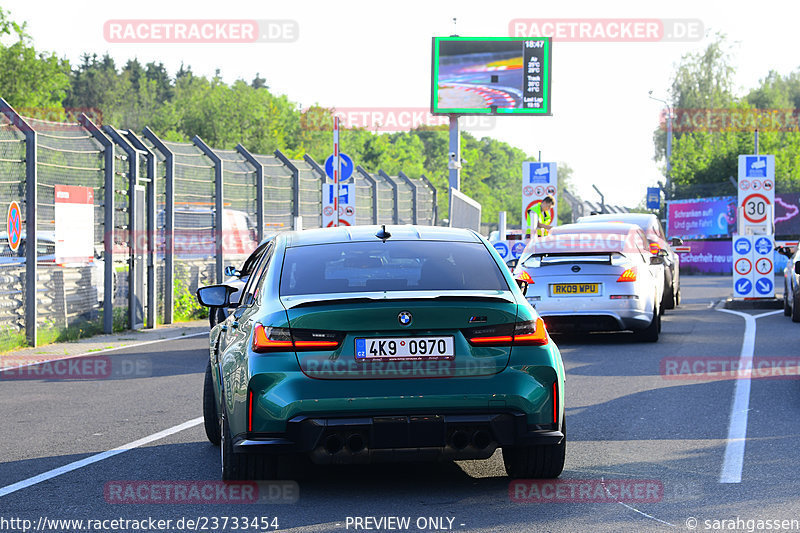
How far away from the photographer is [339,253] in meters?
Result: 6.86

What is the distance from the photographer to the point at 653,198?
2250 inches

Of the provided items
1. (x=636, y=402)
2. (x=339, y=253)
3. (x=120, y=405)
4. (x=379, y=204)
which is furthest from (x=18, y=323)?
(x=379, y=204)

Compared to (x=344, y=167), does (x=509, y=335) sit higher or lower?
lower

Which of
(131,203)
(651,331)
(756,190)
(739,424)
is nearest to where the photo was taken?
(739,424)

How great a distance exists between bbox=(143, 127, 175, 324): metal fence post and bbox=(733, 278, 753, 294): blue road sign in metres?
10.1

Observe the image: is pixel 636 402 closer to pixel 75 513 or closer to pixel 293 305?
pixel 293 305

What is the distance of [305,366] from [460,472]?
143 centimetres

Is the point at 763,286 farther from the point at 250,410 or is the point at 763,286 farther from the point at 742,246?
the point at 250,410

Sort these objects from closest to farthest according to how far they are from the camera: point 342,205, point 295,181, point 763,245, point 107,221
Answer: point 107,221 → point 763,245 → point 342,205 → point 295,181

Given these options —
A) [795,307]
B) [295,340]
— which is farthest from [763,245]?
[295,340]

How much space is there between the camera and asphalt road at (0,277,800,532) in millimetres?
5855

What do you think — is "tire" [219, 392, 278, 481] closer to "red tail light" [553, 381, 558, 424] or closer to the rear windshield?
the rear windshield

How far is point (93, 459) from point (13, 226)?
8.11m

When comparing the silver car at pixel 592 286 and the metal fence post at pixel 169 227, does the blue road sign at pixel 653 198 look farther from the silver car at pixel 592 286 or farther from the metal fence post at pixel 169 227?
the silver car at pixel 592 286
